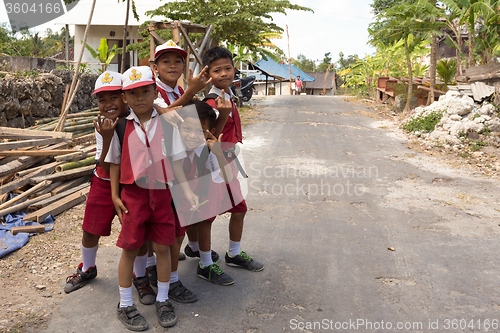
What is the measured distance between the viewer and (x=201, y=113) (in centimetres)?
267

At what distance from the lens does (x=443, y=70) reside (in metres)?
14.3

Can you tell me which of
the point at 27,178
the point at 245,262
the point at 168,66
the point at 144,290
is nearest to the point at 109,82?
the point at 168,66

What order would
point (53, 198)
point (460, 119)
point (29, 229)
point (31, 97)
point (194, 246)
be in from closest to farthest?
point (194, 246) < point (29, 229) < point (53, 198) < point (31, 97) < point (460, 119)

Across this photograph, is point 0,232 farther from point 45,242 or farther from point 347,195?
point 347,195

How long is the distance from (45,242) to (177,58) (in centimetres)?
227

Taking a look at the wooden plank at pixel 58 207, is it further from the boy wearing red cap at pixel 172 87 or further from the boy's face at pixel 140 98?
Answer: the boy's face at pixel 140 98

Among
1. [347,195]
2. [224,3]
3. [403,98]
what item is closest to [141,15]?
[224,3]

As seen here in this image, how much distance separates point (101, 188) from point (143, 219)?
0.53 m

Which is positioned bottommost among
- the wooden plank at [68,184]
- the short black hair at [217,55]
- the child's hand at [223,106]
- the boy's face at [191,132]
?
the wooden plank at [68,184]

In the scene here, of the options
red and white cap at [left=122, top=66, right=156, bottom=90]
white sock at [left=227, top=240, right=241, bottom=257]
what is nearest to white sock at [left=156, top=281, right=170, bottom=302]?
white sock at [left=227, top=240, right=241, bottom=257]

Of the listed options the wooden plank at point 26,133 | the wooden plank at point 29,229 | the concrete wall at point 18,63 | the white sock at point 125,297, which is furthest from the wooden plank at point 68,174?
the concrete wall at point 18,63

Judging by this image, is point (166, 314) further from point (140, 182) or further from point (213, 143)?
point (213, 143)

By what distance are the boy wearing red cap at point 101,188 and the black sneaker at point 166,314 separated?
2.29ft

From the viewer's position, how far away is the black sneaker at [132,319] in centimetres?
250
